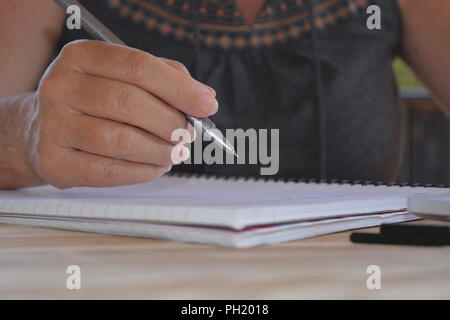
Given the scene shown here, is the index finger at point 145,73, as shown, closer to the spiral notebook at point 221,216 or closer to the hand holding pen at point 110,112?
the hand holding pen at point 110,112

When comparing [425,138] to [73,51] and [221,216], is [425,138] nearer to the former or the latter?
[73,51]

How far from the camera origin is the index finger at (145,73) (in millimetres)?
450

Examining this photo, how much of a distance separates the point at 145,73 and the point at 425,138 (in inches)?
64.5

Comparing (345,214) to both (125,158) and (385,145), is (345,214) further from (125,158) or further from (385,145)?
(385,145)


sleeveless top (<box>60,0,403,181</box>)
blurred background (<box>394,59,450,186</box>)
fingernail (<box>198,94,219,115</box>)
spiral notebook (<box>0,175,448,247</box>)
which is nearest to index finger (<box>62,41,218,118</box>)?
fingernail (<box>198,94,219,115</box>)

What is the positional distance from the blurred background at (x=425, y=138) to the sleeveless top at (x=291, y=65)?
3.27ft

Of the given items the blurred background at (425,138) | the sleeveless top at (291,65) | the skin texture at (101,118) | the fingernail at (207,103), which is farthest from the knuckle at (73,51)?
the blurred background at (425,138)

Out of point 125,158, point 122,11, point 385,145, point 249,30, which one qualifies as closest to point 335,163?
point 385,145

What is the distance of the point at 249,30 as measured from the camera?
884 millimetres

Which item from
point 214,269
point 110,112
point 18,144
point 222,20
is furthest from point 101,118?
point 222,20

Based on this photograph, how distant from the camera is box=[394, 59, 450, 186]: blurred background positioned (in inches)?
75.0

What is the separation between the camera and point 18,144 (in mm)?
575
